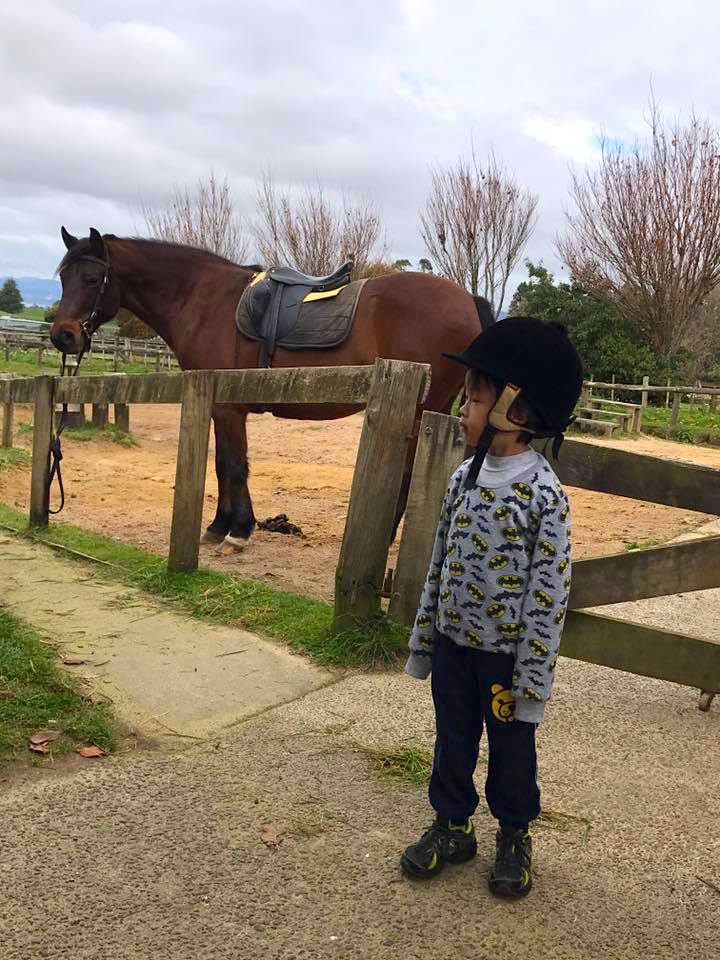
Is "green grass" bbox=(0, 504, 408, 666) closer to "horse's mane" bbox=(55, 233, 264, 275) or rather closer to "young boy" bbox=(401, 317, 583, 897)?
"young boy" bbox=(401, 317, 583, 897)

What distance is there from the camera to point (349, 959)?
1.63 m

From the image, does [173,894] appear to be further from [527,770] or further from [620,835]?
[620,835]

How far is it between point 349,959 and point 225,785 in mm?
788

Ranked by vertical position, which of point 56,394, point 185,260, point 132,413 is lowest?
point 132,413

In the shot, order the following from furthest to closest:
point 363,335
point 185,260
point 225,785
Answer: point 185,260, point 363,335, point 225,785

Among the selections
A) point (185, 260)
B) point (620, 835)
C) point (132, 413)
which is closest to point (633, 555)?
point (620, 835)

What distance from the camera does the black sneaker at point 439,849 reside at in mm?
1920

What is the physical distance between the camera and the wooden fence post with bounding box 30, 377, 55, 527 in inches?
215

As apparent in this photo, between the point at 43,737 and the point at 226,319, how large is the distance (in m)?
3.63

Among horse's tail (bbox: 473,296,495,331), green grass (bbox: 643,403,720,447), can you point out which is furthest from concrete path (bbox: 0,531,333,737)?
green grass (bbox: 643,403,720,447)

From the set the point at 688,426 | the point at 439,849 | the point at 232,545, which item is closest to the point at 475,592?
the point at 439,849

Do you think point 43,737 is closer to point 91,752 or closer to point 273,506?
point 91,752

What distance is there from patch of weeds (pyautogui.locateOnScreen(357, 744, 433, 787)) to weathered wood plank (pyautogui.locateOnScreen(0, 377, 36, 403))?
18.2 ft

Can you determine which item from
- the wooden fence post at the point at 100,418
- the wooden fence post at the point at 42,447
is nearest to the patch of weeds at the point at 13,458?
the wooden fence post at the point at 100,418
